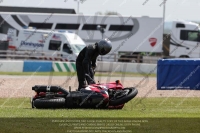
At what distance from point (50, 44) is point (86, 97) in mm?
29050

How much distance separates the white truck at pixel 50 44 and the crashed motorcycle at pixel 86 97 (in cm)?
2606

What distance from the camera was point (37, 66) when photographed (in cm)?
3541

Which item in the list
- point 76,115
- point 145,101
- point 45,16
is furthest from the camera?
point 45,16

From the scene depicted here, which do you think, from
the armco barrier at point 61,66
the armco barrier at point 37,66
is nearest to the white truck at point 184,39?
the armco barrier at point 61,66

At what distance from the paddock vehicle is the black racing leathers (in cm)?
56

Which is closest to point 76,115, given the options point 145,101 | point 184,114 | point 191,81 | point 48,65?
point 184,114

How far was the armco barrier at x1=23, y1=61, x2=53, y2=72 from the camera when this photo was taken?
34997 mm

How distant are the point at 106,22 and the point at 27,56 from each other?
966 cm

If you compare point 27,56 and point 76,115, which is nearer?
point 76,115

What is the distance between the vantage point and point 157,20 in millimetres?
47688

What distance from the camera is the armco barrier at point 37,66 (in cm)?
3500

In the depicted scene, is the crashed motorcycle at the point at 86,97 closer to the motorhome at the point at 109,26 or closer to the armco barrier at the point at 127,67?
the armco barrier at the point at 127,67
